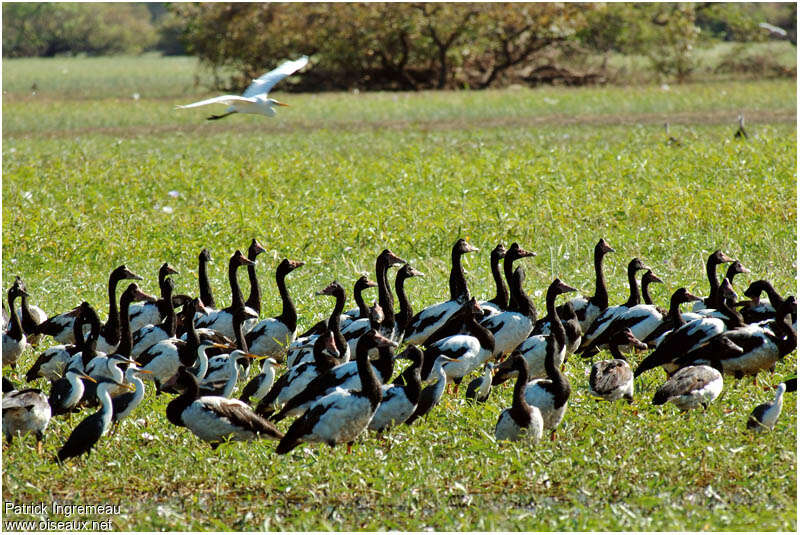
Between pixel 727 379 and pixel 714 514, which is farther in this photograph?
pixel 727 379

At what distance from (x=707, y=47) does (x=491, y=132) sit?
2123cm

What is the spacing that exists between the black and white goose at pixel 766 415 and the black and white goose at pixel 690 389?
43cm

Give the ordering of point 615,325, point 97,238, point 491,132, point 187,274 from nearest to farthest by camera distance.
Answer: point 615,325 < point 187,274 < point 97,238 < point 491,132

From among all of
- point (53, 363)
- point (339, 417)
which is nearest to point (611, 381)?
point (339, 417)

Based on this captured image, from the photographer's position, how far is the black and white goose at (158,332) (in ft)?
28.4

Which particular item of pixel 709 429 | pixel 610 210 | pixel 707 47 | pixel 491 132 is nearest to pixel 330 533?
pixel 709 429

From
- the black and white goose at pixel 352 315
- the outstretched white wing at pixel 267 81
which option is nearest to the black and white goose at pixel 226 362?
the black and white goose at pixel 352 315

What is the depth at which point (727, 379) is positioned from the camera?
26.0ft

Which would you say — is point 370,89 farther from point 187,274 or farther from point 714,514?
point 714,514

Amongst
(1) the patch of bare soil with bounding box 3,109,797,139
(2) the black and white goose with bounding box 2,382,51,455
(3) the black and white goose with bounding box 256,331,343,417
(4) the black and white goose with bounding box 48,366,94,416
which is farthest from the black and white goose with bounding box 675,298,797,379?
(1) the patch of bare soil with bounding box 3,109,797,139

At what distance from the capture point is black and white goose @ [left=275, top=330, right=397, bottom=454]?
6.48 metres

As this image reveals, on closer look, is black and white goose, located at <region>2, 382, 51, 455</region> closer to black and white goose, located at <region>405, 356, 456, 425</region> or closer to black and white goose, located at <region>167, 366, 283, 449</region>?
black and white goose, located at <region>167, 366, 283, 449</region>

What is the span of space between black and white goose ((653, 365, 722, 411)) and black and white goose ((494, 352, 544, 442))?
0.91 metres


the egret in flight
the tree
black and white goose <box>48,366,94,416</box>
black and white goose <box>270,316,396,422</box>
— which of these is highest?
the egret in flight
